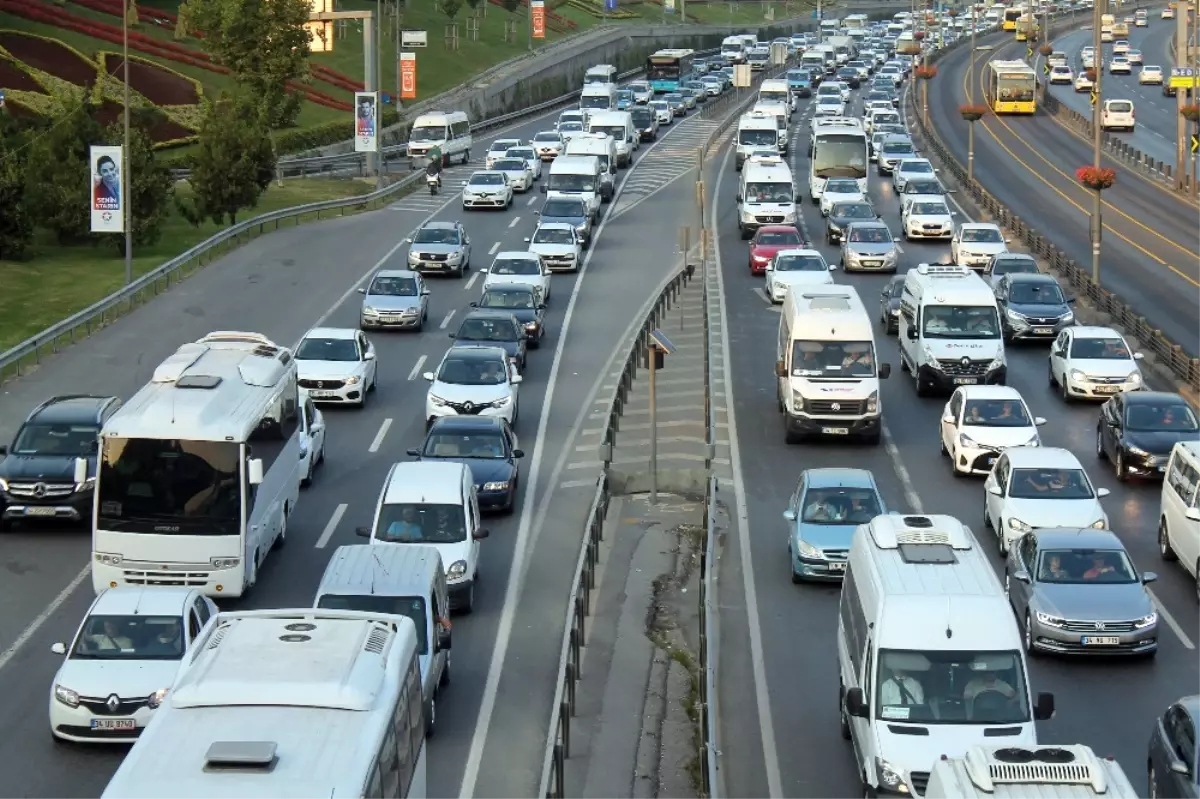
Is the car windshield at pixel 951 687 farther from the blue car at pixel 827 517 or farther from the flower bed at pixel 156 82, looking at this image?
the flower bed at pixel 156 82

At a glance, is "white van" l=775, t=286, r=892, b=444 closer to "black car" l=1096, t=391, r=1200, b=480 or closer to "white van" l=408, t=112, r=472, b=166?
"black car" l=1096, t=391, r=1200, b=480

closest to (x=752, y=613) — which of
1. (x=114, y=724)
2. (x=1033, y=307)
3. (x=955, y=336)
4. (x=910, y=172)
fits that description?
(x=114, y=724)

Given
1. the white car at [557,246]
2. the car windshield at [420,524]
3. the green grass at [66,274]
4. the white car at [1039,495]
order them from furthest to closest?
the white car at [557,246] < the green grass at [66,274] < the white car at [1039,495] < the car windshield at [420,524]

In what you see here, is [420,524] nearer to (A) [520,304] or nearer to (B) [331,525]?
(B) [331,525]

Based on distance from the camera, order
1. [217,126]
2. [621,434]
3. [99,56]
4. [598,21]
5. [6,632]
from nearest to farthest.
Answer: [6,632]
[621,434]
[217,126]
[99,56]
[598,21]

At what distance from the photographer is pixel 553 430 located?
37.6m

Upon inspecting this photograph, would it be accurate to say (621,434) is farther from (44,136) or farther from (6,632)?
(44,136)

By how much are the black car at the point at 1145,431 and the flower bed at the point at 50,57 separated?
52.7 meters

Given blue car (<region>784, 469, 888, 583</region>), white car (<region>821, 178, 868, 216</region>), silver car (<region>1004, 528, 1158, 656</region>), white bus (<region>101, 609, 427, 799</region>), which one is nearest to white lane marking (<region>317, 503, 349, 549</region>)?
blue car (<region>784, 469, 888, 583</region>)

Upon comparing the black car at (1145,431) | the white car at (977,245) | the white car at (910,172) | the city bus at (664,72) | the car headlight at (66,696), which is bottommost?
the car headlight at (66,696)

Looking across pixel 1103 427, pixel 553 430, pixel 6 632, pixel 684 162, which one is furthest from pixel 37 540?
pixel 684 162

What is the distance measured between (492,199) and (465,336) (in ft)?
80.5

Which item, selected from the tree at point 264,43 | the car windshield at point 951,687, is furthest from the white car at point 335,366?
the tree at point 264,43

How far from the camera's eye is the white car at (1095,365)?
38656 mm
